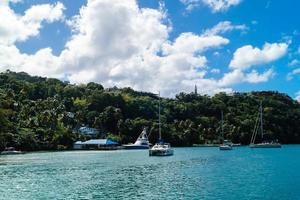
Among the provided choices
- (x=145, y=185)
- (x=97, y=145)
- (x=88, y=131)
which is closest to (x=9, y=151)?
(x=97, y=145)

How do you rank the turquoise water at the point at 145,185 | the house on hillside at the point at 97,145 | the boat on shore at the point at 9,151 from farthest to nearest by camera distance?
1. the house on hillside at the point at 97,145
2. the boat on shore at the point at 9,151
3. the turquoise water at the point at 145,185

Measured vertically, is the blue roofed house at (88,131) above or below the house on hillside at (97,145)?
above

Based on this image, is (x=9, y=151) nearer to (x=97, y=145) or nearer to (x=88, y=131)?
(x=97, y=145)

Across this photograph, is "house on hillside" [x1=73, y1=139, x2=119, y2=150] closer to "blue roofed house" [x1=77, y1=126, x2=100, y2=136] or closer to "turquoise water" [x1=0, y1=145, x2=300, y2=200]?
"blue roofed house" [x1=77, y1=126, x2=100, y2=136]

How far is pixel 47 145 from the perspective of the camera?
157 metres

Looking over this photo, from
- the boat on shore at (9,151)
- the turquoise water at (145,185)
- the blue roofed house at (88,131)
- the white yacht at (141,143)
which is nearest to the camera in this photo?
the turquoise water at (145,185)

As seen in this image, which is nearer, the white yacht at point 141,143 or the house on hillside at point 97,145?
the house on hillside at point 97,145

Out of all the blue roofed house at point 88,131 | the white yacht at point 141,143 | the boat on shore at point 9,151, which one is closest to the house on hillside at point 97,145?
the white yacht at point 141,143

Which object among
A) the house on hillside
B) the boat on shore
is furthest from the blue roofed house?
the boat on shore

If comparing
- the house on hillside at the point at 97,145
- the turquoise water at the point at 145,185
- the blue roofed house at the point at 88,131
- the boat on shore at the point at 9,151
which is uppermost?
the blue roofed house at the point at 88,131

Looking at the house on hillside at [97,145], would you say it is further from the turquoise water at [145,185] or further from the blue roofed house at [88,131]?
the turquoise water at [145,185]

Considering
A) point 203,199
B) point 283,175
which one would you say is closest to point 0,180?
point 203,199

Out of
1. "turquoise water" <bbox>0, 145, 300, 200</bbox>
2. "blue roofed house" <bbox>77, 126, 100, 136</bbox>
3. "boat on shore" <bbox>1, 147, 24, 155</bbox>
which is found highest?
"blue roofed house" <bbox>77, 126, 100, 136</bbox>

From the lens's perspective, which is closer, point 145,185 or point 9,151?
point 145,185
